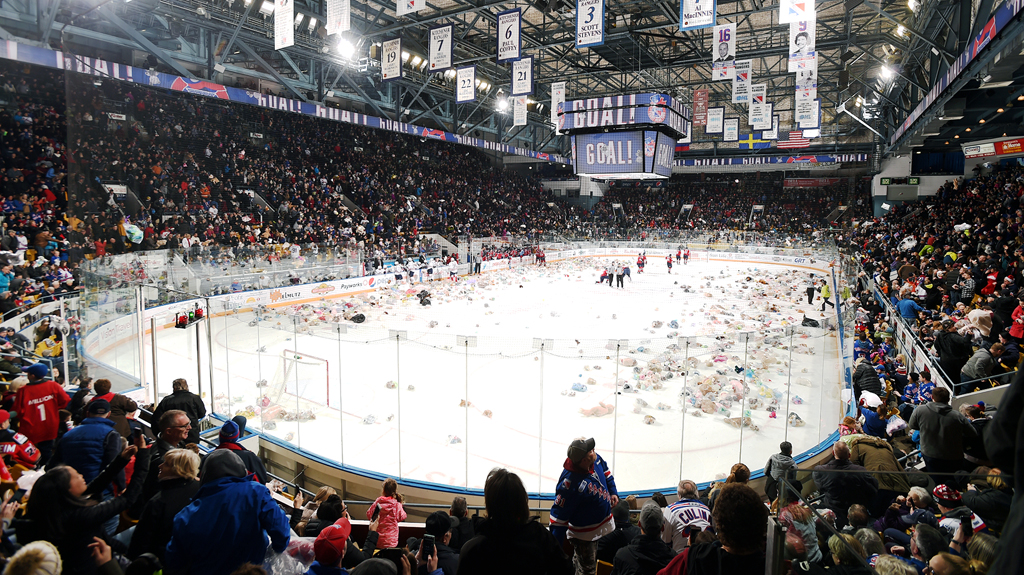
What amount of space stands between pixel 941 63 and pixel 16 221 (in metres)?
24.0

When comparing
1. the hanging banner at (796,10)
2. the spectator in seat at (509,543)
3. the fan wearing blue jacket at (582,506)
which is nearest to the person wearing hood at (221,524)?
the spectator in seat at (509,543)

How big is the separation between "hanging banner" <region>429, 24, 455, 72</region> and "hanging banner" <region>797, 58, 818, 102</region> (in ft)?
31.8

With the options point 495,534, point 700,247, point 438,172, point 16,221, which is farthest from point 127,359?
point 700,247

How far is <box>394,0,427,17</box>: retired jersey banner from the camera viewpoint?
12.1 metres

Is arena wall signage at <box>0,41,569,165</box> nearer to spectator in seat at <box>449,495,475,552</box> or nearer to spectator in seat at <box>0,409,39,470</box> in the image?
spectator in seat at <box>0,409,39,470</box>

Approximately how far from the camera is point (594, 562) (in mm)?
4141

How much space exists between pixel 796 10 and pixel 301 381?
11.9m

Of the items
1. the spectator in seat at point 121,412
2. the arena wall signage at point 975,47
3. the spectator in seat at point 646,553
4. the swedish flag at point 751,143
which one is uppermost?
the swedish flag at point 751,143

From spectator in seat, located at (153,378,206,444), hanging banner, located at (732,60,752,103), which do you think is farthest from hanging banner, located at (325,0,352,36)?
hanging banner, located at (732,60,752,103)

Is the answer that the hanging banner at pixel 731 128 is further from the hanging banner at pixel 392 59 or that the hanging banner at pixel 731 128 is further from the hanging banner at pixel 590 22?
the hanging banner at pixel 392 59

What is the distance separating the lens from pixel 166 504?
10.8 feet

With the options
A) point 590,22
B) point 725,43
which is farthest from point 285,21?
point 725,43

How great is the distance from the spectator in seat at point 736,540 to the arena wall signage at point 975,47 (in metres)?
8.96

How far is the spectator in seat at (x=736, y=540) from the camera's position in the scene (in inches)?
94.6
